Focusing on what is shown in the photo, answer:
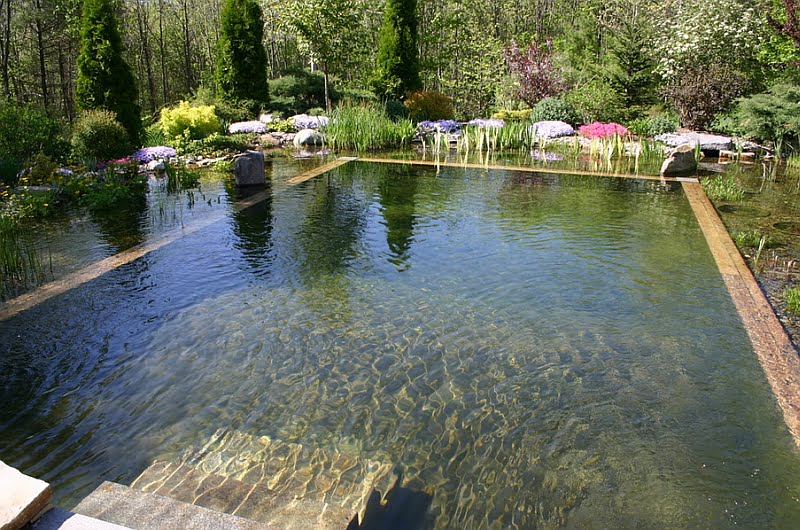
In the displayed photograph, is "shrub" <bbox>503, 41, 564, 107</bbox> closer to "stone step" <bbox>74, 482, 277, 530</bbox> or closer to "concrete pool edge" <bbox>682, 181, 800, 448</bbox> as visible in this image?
"concrete pool edge" <bbox>682, 181, 800, 448</bbox>

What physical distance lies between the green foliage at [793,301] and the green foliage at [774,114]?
7.82 m

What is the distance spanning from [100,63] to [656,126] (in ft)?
37.9

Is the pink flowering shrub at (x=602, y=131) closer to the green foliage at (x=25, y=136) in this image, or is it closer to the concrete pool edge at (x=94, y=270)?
the concrete pool edge at (x=94, y=270)

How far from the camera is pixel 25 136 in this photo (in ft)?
28.4

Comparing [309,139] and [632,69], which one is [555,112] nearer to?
[632,69]

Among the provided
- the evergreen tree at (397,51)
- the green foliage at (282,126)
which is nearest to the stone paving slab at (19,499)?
the green foliage at (282,126)

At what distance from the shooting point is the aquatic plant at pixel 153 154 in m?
10.2

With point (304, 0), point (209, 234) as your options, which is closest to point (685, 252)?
point (209, 234)

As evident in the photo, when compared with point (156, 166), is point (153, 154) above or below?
above

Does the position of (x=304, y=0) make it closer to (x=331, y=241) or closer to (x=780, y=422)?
(x=331, y=241)

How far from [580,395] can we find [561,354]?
486 millimetres

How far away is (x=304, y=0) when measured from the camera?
49.1ft

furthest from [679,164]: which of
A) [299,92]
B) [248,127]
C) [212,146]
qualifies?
[299,92]

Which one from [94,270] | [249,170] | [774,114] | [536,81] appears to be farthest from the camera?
[536,81]
